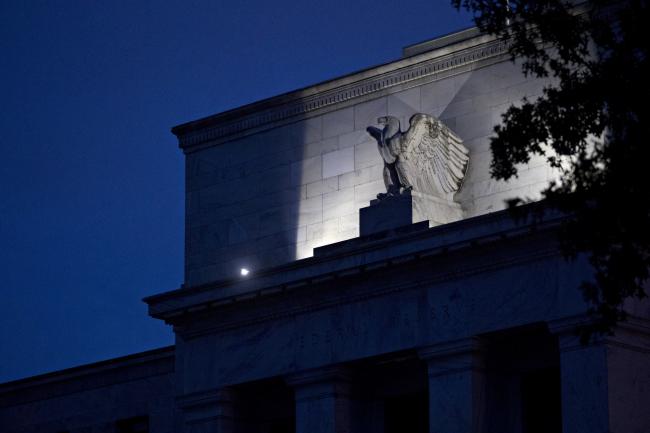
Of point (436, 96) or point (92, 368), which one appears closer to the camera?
point (436, 96)

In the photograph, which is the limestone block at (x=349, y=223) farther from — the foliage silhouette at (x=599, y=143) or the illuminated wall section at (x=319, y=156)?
the foliage silhouette at (x=599, y=143)

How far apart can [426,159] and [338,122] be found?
3935 millimetres

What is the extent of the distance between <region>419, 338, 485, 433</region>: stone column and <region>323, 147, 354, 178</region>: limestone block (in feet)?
22.1

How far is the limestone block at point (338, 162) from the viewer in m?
47.2

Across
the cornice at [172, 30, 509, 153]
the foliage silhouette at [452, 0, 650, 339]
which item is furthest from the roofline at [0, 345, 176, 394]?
the foliage silhouette at [452, 0, 650, 339]

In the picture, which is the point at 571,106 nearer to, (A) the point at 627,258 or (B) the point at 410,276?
(A) the point at 627,258

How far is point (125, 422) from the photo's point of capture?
53.4 m

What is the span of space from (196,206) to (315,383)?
785cm

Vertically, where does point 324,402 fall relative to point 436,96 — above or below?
below

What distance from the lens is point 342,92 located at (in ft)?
157

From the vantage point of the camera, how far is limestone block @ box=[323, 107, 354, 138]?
47.8 m

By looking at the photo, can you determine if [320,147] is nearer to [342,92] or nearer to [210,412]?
[342,92]

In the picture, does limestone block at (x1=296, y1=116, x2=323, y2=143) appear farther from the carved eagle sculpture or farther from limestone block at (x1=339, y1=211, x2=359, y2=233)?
the carved eagle sculpture

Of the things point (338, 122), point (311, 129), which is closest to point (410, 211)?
point (338, 122)
